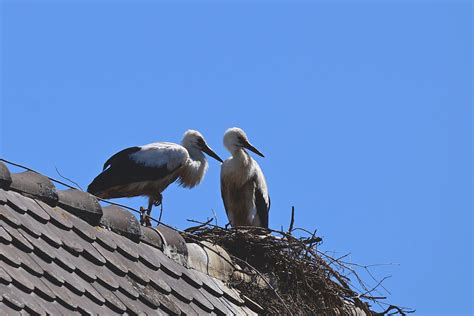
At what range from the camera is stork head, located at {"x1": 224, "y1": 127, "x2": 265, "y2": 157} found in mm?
13023

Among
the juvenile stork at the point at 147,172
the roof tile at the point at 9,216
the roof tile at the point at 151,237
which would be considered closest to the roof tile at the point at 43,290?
the roof tile at the point at 9,216

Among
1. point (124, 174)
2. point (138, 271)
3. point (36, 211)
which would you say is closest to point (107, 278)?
point (138, 271)

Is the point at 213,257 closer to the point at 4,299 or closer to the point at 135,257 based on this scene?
the point at 135,257

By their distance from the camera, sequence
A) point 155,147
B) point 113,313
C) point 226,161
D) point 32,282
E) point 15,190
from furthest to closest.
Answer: point 226,161 → point 155,147 → point 15,190 → point 113,313 → point 32,282

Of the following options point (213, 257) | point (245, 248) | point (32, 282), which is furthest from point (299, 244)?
point (32, 282)

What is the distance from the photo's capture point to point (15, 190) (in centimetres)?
527

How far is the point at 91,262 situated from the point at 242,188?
7.73 meters

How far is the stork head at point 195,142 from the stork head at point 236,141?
245mm

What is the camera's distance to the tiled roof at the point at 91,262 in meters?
4.56

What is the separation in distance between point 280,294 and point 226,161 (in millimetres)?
6103

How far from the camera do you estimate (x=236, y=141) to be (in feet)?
42.8

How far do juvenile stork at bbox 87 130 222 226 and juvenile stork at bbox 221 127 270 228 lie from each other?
58 cm

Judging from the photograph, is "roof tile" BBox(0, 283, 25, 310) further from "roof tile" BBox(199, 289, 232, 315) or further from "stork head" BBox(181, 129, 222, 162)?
"stork head" BBox(181, 129, 222, 162)

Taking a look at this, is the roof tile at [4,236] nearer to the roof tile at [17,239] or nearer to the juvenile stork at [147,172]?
the roof tile at [17,239]
